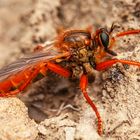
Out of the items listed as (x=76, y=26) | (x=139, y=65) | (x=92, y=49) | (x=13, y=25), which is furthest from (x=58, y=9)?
(x=139, y=65)

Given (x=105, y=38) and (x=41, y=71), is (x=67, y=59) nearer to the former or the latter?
(x=41, y=71)

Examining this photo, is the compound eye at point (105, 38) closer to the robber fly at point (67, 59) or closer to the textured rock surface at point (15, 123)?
the robber fly at point (67, 59)

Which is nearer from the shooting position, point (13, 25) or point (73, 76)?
point (73, 76)

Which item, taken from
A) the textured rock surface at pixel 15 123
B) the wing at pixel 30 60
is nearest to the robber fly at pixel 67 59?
the wing at pixel 30 60

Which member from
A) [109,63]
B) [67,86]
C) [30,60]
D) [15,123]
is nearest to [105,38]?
[109,63]

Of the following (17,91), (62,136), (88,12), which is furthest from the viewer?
(88,12)

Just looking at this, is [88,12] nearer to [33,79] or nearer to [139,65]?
[33,79]
